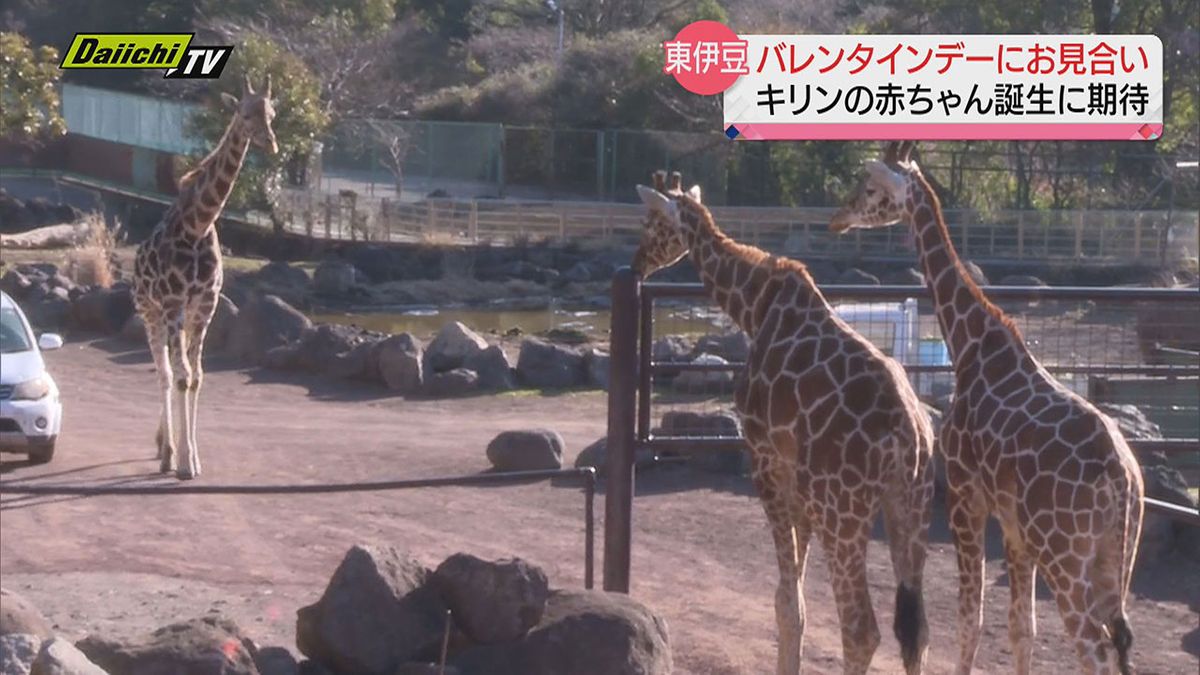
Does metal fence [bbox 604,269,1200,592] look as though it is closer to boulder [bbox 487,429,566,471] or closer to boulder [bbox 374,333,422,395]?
boulder [bbox 487,429,566,471]

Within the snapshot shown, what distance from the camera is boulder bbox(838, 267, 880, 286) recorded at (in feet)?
98.9

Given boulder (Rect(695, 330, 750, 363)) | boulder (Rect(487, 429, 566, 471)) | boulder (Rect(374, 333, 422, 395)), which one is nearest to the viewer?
boulder (Rect(487, 429, 566, 471))

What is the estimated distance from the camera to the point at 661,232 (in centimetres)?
766

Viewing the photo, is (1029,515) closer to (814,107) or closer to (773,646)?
(773,646)

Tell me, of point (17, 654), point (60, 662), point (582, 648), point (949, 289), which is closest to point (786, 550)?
point (582, 648)

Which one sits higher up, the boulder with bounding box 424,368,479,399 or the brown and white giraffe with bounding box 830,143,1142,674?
the brown and white giraffe with bounding box 830,143,1142,674

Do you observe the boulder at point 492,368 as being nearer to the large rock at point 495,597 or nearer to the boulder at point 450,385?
the boulder at point 450,385

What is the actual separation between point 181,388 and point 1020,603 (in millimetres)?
8442

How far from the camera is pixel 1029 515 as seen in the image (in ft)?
20.4

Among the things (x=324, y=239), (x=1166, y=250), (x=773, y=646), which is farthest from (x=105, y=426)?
(x=1166, y=250)

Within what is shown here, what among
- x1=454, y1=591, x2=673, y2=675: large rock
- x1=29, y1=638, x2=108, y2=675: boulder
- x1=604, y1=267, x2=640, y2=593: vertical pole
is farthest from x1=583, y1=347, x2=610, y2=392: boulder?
x1=29, y1=638, x2=108, y2=675: boulder

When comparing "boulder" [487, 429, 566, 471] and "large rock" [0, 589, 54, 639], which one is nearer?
"large rock" [0, 589, 54, 639]

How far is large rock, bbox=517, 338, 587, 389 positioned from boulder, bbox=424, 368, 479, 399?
32.9 inches

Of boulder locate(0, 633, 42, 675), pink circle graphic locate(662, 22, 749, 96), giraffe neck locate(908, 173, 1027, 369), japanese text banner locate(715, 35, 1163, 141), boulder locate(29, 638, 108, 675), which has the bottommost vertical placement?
boulder locate(0, 633, 42, 675)
